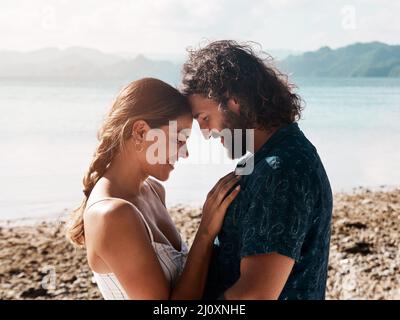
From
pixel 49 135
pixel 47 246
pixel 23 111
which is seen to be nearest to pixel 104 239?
pixel 47 246

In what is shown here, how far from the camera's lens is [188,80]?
8.75 ft

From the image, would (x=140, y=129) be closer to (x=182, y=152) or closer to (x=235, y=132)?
(x=182, y=152)

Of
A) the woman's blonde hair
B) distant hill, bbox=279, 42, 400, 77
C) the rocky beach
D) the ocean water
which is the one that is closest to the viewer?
the woman's blonde hair

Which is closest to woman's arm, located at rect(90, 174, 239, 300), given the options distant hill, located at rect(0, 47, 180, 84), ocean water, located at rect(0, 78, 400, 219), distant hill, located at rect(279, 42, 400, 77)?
ocean water, located at rect(0, 78, 400, 219)

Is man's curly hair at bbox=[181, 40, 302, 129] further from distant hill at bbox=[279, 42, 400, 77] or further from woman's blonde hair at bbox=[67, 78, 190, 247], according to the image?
distant hill at bbox=[279, 42, 400, 77]

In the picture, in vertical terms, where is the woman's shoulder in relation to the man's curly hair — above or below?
below

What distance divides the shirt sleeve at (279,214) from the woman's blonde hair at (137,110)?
2.11 ft

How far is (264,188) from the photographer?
220 centimetres

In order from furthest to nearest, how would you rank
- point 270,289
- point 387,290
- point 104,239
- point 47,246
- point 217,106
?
point 47,246 → point 387,290 → point 217,106 → point 104,239 → point 270,289

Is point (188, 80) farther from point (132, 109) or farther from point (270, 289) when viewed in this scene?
point (270, 289)

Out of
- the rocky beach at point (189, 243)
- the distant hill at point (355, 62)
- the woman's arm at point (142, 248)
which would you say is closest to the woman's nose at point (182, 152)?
the woman's arm at point (142, 248)

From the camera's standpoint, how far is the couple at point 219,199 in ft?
7.22

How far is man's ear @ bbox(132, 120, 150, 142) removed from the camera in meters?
2.67
